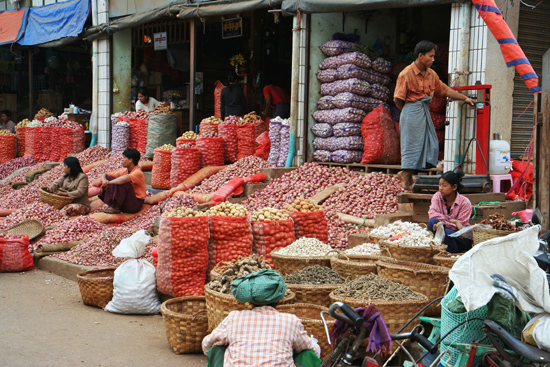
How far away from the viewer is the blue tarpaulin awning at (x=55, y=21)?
14.4 m

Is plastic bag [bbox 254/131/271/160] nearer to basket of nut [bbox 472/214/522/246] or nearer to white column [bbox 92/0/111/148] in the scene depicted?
white column [bbox 92/0/111/148]

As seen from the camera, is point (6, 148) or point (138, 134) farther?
point (6, 148)

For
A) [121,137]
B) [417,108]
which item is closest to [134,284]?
[417,108]

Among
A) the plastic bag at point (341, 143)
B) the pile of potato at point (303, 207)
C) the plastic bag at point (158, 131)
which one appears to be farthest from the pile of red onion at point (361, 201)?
the plastic bag at point (158, 131)

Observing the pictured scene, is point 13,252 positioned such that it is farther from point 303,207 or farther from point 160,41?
point 160,41

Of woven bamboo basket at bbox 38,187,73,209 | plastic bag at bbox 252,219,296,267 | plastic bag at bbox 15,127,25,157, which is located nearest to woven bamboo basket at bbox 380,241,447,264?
plastic bag at bbox 252,219,296,267

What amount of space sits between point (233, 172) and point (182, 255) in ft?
15.4

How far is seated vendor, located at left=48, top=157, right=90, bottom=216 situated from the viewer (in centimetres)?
940

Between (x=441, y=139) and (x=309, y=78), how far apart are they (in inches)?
93.7

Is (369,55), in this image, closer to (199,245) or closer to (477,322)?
(199,245)

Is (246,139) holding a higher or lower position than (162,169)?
higher

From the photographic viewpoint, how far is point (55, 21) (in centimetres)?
1502

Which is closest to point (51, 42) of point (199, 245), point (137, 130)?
point (137, 130)

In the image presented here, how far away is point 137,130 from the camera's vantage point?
510 inches
